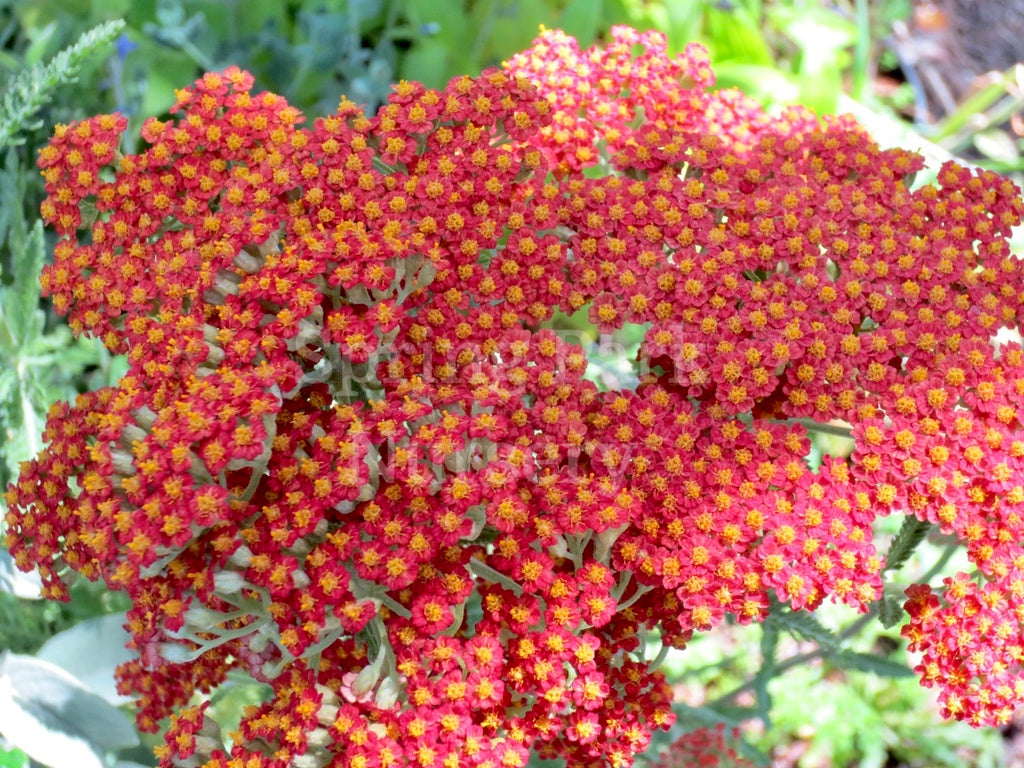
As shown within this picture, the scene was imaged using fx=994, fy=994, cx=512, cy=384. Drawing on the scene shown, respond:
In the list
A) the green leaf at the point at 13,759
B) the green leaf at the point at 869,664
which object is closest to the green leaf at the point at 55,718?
the green leaf at the point at 13,759

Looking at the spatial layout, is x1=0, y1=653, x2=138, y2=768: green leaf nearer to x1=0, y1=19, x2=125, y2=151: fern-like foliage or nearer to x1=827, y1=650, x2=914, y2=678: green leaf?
x1=0, y1=19, x2=125, y2=151: fern-like foliage

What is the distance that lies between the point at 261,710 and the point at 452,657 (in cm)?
23

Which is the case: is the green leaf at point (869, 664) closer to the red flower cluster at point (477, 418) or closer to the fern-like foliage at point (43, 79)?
the red flower cluster at point (477, 418)

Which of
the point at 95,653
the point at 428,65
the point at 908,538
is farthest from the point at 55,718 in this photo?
the point at 428,65

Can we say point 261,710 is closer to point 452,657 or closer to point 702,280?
point 452,657

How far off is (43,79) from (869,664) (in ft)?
4.86

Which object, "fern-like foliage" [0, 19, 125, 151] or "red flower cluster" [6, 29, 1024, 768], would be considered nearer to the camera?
"red flower cluster" [6, 29, 1024, 768]

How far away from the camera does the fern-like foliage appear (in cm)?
138

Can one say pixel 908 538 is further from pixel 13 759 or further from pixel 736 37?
pixel 736 37

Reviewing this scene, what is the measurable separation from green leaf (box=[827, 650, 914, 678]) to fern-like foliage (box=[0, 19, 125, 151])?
53.0 inches

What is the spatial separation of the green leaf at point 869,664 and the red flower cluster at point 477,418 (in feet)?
1.30

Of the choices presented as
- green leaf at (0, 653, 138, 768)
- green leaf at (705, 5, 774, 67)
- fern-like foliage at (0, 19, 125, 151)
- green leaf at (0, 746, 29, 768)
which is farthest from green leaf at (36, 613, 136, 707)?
green leaf at (705, 5, 774, 67)

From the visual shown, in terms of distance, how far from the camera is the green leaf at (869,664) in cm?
143

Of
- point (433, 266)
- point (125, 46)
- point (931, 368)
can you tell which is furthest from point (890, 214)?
point (125, 46)
